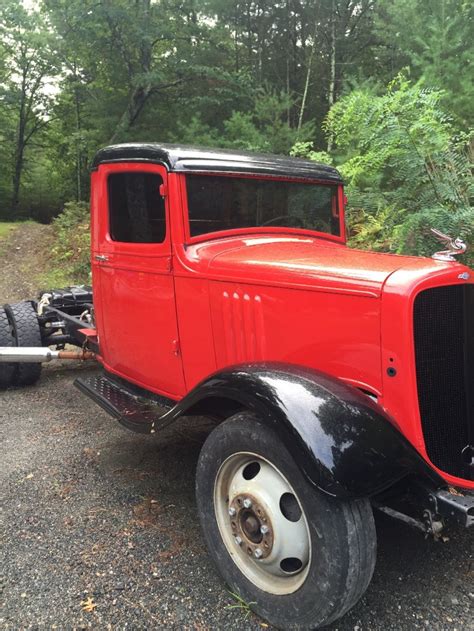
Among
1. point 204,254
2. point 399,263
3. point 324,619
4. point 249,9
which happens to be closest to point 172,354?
point 204,254

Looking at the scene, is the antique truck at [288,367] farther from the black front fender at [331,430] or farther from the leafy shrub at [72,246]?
the leafy shrub at [72,246]

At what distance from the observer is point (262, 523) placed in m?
2.23

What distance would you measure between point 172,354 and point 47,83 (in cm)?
2152

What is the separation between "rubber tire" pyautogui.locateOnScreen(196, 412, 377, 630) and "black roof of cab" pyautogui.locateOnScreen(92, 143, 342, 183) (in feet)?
5.59

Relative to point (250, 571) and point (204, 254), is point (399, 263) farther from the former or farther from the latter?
point (250, 571)

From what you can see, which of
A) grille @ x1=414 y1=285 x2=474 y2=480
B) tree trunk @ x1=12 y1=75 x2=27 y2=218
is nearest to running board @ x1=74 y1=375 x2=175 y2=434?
grille @ x1=414 y1=285 x2=474 y2=480

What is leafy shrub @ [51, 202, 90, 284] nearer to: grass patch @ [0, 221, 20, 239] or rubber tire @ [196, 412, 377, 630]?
grass patch @ [0, 221, 20, 239]

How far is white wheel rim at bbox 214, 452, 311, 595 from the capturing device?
7.06ft

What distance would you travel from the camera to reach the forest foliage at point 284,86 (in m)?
5.89

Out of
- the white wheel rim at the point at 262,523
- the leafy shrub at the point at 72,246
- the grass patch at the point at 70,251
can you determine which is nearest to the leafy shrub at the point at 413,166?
the white wheel rim at the point at 262,523

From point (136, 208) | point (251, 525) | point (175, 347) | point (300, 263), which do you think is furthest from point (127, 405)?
point (300, 263)

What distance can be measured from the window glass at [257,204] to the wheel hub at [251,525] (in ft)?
5.38

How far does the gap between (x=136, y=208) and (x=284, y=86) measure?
1215 cm

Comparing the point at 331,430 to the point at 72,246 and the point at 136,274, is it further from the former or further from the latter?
the point at 72,246
